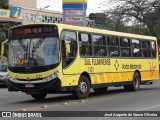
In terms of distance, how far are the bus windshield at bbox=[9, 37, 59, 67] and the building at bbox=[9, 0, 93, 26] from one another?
73930 mm

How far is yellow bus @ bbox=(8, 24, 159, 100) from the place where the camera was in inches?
650

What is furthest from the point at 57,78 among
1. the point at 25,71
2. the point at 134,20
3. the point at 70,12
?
the point at 134,20

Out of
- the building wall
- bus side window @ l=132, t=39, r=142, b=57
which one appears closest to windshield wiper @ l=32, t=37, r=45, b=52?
bus side window @ l=132, t=39, r=142, b=57

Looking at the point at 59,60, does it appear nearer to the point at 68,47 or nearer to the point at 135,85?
the point at 68,47

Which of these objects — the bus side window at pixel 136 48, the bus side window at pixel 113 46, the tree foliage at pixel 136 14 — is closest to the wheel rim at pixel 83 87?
the bus side window at pixel 113 46

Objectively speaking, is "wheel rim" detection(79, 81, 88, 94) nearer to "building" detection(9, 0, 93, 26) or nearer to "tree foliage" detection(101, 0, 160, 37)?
"tree foliage" detection(101, 0, 160, 37)

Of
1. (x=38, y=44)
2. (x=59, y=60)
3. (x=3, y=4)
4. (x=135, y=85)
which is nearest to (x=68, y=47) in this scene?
(x=59, y=60)

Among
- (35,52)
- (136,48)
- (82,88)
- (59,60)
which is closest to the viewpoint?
(59,60)

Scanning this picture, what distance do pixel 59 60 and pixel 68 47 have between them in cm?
80

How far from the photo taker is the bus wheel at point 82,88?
1770 cm

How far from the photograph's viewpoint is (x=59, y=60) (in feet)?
54.1

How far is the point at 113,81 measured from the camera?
20.4 m

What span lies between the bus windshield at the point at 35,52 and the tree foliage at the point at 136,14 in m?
31.9

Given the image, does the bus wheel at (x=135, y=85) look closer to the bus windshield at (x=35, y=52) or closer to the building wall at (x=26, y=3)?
the bus windshield at (x=35, y=52)
